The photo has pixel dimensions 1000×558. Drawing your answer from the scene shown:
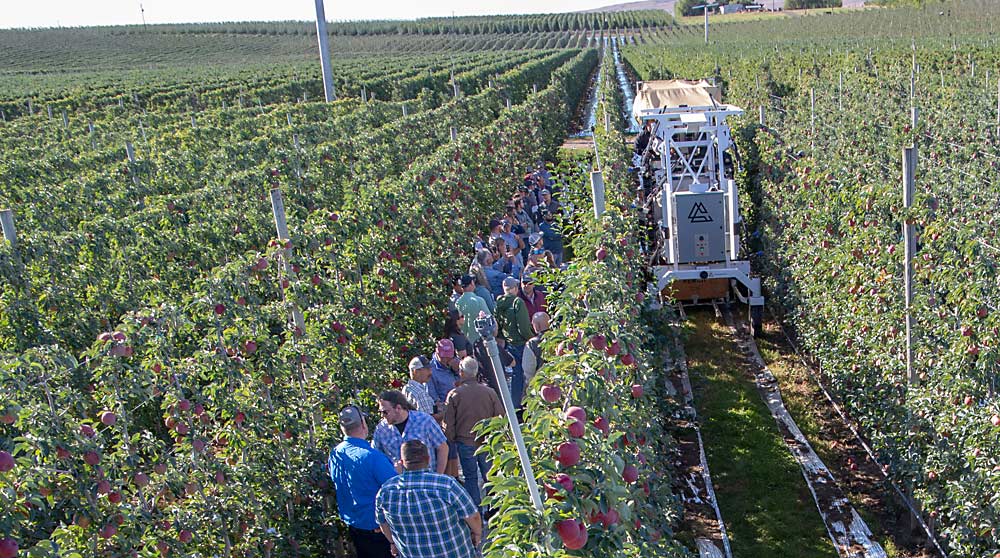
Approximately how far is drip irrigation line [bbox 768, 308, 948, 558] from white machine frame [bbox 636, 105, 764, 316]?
0.70 m

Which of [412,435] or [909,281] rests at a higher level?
[909,281]

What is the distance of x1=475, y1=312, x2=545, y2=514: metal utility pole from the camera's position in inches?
129

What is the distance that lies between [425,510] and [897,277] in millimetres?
4262

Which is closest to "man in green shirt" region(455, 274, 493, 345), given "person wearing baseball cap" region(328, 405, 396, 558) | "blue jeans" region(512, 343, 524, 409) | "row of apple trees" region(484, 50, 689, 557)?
"blue jeans" region(512, 343, 524, 409)

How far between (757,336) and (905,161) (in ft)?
13.9

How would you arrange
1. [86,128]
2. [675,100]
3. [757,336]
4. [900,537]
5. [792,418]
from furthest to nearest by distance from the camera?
[86,128] < [675,100] < [757,336] < [792,418] < [900,537]

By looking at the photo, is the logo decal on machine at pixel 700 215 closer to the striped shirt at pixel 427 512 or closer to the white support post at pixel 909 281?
the white support post at pixel 909 281

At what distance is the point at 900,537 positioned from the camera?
21.7ft

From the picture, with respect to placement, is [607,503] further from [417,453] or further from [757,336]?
[757,336]

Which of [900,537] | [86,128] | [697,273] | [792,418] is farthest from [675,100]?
[86,128]

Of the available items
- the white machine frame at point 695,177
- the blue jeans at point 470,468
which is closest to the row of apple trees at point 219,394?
the blue jeans at point 470,468

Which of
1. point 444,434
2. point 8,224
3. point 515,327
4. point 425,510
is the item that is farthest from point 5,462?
point 8,224

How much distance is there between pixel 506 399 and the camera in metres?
3.38

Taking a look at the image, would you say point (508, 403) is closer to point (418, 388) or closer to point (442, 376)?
point (418, 388)
